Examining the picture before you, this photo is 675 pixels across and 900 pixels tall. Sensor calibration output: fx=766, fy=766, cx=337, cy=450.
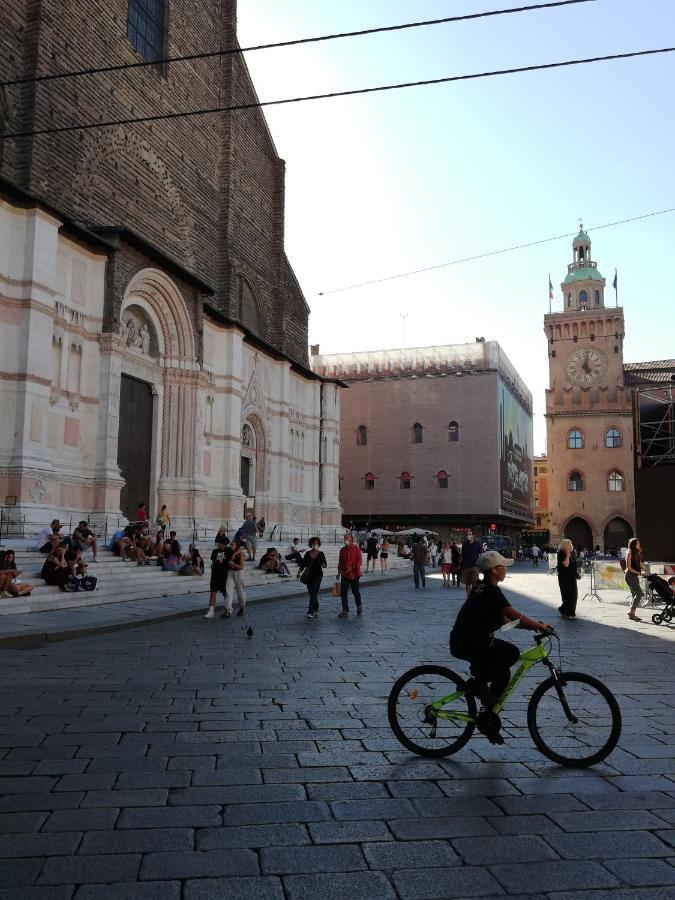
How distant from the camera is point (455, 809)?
427cm

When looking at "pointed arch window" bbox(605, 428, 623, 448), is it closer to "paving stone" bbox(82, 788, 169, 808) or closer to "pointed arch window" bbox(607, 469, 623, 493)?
"pointed arch window" bbox(607, 469, 623, 493)

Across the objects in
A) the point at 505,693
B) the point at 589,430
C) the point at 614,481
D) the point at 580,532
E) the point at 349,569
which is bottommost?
the point at 505,693

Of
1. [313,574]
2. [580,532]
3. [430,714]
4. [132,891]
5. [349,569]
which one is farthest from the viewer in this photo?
[580,532]

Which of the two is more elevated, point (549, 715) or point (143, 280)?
point (143, 280)

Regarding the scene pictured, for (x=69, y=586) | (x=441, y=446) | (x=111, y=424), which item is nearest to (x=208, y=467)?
(x=111, y=424)

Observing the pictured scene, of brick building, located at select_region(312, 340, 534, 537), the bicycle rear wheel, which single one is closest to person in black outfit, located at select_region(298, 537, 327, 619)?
the bicycle rear wheel

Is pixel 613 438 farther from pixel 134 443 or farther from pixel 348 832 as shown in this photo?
pixel 348 832

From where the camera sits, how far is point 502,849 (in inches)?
146

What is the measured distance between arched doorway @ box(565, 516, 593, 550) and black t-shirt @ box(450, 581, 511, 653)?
65.3 metres

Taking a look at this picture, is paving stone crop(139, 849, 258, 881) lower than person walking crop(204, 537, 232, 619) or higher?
lower

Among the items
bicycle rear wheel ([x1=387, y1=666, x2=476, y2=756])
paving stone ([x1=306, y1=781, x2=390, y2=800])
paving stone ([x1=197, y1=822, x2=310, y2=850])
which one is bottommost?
paving stone ([x1=306, y1=781, x2=390, y2=800])

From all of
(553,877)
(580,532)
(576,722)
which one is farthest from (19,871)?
(580,532)

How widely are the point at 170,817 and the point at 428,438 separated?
58526 mm

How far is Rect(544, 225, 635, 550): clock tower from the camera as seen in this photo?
6706 cm
